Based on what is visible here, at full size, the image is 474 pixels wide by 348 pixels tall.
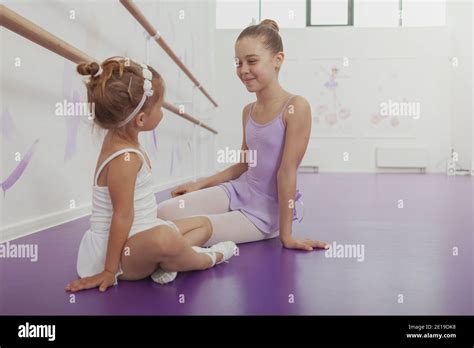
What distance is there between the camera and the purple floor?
0.76 metres

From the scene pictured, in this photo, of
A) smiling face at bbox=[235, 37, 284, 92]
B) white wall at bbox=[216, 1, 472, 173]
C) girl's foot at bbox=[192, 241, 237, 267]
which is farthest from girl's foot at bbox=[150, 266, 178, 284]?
white wall at bbox=[216, 1, 472, 173]

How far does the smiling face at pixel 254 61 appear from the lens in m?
1.24

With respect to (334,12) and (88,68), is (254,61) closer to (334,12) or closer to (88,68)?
(88,68)

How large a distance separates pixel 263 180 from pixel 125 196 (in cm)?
54

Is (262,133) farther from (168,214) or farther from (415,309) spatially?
(415,309)

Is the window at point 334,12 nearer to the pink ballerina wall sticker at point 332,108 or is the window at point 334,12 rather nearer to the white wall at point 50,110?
the pink ballerina wall sticker at point 332,108

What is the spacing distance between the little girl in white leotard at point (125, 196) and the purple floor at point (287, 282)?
0.12 feet

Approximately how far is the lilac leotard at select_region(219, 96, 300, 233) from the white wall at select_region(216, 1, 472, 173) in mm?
4587

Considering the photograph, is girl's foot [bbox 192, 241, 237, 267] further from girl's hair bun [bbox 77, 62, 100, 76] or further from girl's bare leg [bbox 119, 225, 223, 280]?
girl's hair bun [bbox 77, 62, 100, 76]

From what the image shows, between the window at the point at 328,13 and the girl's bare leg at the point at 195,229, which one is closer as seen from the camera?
the girl's bare leg at the point at 195,229

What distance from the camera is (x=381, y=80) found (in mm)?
5797

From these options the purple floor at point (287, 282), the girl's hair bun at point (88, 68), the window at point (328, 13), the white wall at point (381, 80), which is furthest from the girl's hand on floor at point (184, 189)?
the window at point (328, 13)
